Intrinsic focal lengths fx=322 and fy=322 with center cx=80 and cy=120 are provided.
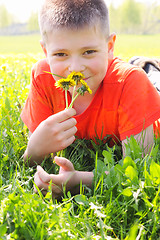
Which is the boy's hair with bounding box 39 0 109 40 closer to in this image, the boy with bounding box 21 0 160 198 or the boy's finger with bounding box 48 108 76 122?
the boy with bounding box 21 0 160 198

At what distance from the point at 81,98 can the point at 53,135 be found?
49 centimetres

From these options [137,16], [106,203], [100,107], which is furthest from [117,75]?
[137,16]

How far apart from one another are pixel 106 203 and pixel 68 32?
0.97 meters

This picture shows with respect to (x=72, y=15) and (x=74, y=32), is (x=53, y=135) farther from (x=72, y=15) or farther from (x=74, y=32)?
(x=72, y=15)

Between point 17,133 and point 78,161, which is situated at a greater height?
point 17,133

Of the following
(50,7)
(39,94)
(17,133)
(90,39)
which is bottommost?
(17,133)

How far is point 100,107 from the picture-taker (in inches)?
87.4

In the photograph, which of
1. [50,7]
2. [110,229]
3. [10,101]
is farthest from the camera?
[10,101]

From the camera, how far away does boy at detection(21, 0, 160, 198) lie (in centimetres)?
183

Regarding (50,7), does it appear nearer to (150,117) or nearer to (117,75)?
(117,75)

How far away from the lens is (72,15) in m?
1.87

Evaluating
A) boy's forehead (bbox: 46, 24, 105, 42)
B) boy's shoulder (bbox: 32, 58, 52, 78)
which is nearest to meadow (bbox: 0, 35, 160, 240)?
boy's forehead (bbox: 46, 24, 105, 42)

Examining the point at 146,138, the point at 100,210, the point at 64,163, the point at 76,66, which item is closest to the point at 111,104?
the point at 146,138

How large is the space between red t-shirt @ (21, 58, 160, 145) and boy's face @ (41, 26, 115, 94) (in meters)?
0.21
